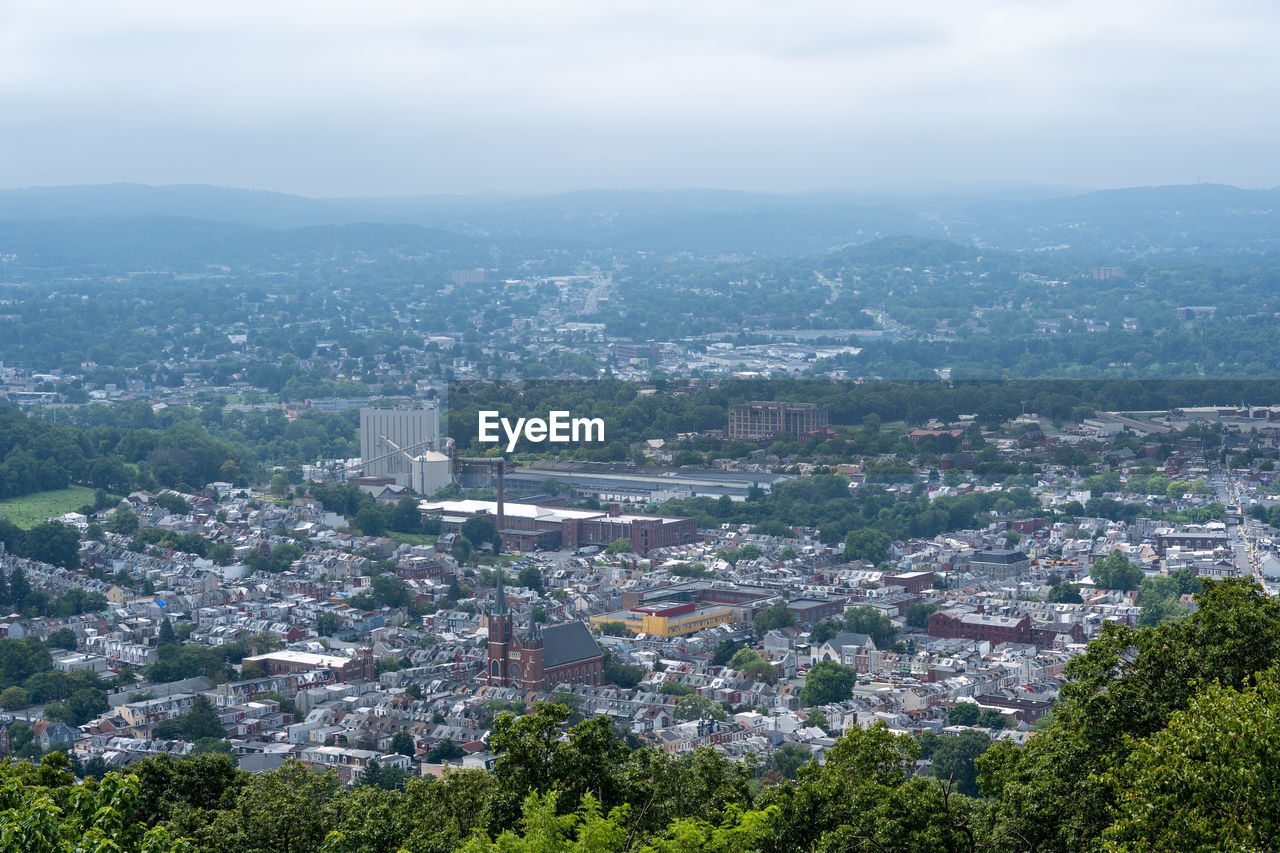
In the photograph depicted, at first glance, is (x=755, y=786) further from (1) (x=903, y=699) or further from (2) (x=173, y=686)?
(2) (x=173, y=686)

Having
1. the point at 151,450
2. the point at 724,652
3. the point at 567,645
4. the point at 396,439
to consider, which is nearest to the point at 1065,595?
the point at 724,652

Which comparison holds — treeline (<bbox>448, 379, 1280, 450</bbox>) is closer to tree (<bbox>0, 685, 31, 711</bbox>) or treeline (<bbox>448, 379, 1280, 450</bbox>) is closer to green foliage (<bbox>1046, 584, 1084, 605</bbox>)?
green foliage (<bbox>1046, 584, 1084, 605</bbox>)

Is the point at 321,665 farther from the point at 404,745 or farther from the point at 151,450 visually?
the point at 151,450

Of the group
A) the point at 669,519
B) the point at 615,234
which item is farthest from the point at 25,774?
the point at 615,234

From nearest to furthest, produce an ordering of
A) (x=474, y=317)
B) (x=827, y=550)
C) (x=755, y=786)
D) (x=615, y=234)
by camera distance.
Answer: (x=755, y=786) < (x=827, y=550) < (x=474, y=317) < (x=615, y=234)

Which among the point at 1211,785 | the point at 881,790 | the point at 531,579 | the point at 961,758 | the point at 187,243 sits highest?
the point at 1211,785

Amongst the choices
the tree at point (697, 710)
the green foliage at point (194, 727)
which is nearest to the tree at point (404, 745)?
the green foliage at point (194, 727)

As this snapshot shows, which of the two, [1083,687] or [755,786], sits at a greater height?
[1083,687]

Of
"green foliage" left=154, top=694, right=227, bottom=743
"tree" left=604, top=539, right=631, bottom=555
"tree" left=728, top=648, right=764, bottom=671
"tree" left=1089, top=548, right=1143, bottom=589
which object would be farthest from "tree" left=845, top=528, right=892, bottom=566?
"green foliage" left=154, top=694, right=227, bottom=743
